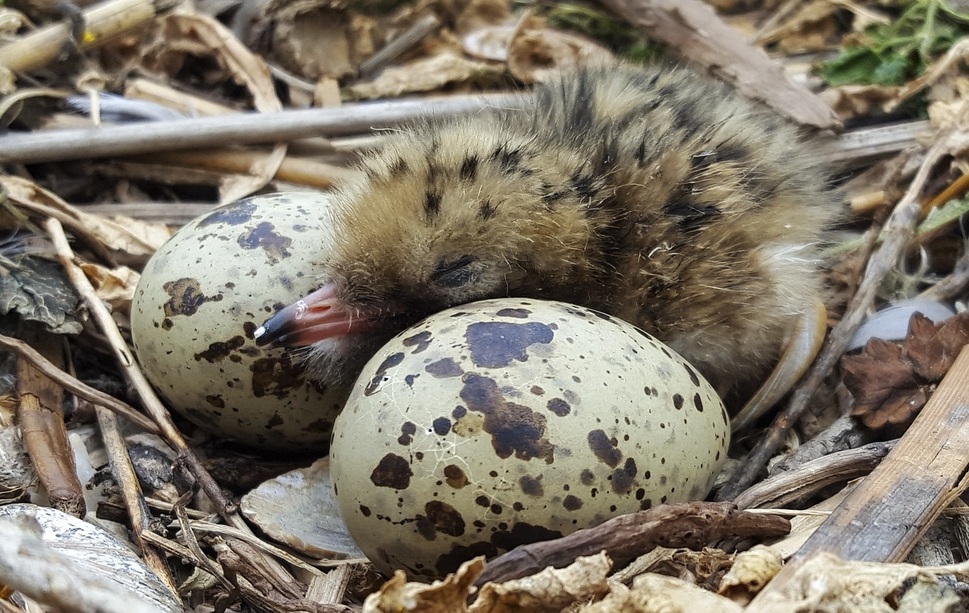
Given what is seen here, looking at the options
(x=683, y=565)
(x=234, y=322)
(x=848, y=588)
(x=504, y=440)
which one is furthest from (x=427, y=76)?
(x=848, y=588)

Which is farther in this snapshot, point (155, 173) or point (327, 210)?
point (155, 173)

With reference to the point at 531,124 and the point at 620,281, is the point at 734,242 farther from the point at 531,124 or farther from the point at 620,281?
the point at 531,124

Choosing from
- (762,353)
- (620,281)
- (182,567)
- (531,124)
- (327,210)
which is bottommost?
(182,567)

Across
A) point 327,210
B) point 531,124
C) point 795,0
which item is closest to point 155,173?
point 327,210

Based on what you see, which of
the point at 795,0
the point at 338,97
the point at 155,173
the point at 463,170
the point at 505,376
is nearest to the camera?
the point at 505,376

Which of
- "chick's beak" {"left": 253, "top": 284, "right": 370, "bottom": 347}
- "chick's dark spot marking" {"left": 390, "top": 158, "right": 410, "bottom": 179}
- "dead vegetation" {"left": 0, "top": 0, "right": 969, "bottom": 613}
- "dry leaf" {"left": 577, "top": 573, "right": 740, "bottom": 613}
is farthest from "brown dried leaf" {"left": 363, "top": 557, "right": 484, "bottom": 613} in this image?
"chick's dark spot marking" {"left": 390, "top": 158, "right": 410, "bottom": 179}
